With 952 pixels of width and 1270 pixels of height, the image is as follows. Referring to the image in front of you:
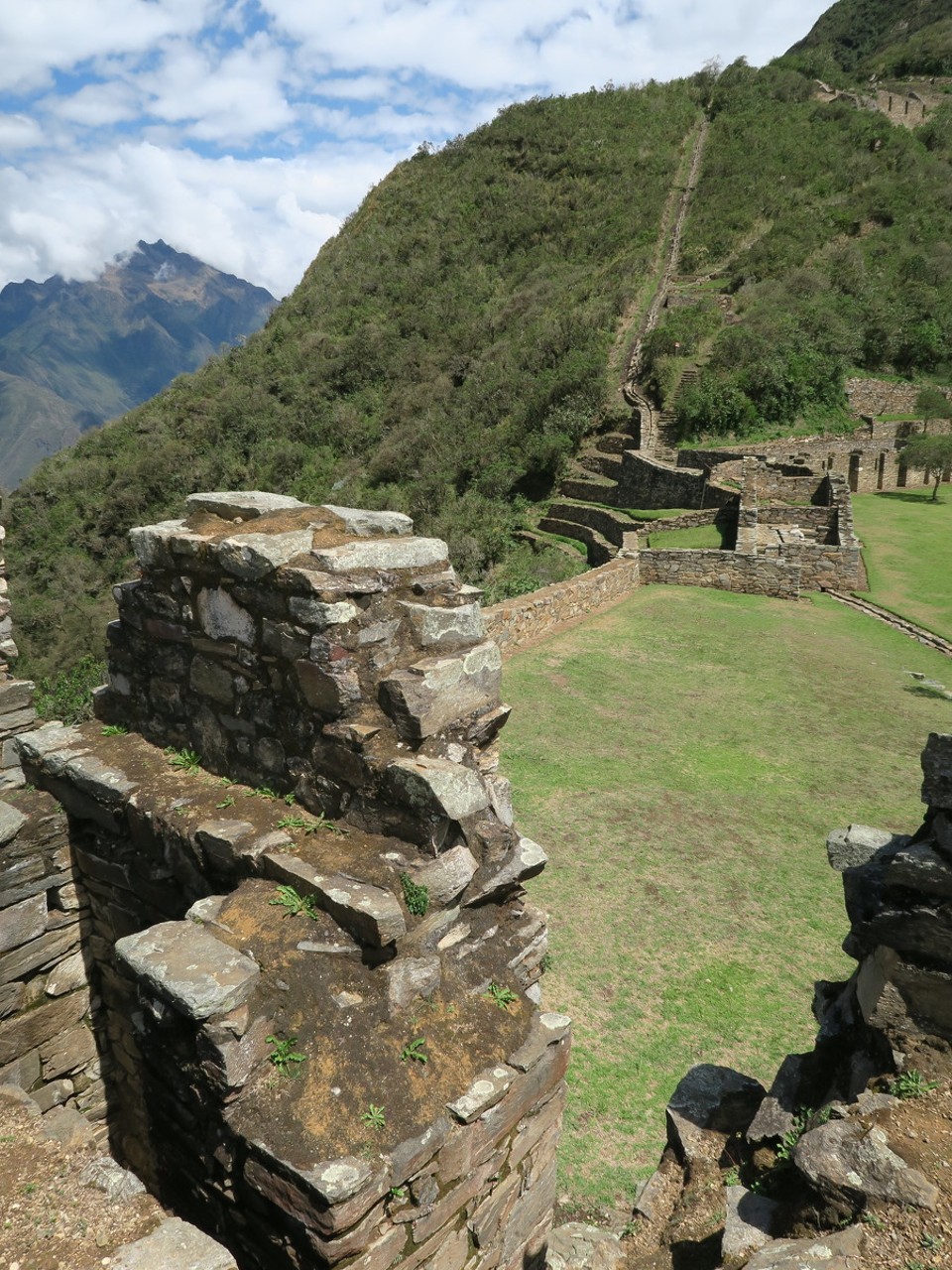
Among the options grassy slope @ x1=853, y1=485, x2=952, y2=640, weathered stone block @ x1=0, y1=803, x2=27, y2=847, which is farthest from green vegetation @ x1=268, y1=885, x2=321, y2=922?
grassy slope @ x1=853, y1=485, x2=952, y2=640

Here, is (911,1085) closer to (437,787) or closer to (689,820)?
(437,787)

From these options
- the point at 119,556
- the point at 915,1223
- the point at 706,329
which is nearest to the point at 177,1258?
the point at 915,1223

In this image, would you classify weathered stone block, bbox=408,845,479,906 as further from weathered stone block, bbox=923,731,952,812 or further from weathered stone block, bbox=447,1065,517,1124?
weathered stone block, bbox=923,731,952,812

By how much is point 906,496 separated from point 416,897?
28.2 metres

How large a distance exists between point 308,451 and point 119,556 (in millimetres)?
11543

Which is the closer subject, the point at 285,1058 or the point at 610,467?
the point at 285,1058

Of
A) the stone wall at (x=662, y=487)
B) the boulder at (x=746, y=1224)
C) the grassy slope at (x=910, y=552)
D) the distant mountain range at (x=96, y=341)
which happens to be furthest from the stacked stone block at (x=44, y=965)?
the distant mountain range at (x=96, y=341)

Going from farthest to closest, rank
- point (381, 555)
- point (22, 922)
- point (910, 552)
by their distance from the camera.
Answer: point (910, 552), point (22, 922), point (381, 555)

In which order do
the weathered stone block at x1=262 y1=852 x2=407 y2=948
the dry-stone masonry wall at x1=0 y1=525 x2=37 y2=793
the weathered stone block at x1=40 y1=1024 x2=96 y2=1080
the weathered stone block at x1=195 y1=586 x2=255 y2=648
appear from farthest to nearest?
the dry-stone masonry wall at x1=0 y1=525 x2=37 y2=793, the weathered stone block at x1=40 y1=1024 x2=96 y2=1080, the weathered stone block at x1=195 y1=586 x2=255 y2=648, the weathered stone block at x1=262 y1=852 x2=407 y2=948

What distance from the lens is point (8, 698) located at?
7035 millimetres

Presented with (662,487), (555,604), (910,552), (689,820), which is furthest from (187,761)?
(662,487)

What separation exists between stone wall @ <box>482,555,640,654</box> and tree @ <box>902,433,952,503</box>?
44.9ft

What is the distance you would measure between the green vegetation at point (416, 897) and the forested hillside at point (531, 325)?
1569 centimetres

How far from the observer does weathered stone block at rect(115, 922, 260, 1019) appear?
271cm
